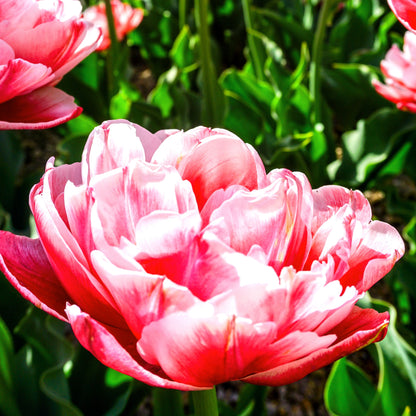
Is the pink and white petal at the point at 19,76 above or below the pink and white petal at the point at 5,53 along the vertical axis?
below

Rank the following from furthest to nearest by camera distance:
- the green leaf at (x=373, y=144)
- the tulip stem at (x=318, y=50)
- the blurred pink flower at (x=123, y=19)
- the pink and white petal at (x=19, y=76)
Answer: the blurred pink flower at (x=123, y=19) < the green leaf at (x=373, y=144) < the tulip stem at (x=318, y=50) < the pink and white petal at (x=19, y=76)

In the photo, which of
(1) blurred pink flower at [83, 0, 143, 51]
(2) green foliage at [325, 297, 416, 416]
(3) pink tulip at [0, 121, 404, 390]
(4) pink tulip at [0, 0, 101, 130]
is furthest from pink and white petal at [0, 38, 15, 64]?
(1) blurred pink flower at [83, 0, 143, 51]

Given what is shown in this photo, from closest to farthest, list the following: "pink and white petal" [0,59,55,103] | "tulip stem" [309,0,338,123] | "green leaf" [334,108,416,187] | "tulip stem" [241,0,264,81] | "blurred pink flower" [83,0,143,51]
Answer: "pink and white petal" [0,59,55,103], "tulip stem" [309,0,338,123], "green leaf" [334,108,416,187], "tulip stem" [241,0,264,81], "blurred pink flower" [83,0,143,51]

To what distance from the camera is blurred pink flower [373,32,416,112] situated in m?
0.92

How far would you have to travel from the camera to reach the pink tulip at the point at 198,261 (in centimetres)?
39

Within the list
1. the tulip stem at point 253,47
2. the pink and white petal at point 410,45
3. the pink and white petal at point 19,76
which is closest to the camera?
the pink and white petal at point 19,76

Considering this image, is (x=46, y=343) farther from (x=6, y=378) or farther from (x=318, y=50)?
(x=318, y=50)

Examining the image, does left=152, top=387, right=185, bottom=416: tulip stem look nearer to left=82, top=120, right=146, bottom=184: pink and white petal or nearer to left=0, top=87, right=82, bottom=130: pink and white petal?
left=0, top=87, right=82, bottom=130: pink and white petal

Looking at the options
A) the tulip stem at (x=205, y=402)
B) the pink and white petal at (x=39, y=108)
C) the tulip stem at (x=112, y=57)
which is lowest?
the tulip stem at (x=112, y=57)

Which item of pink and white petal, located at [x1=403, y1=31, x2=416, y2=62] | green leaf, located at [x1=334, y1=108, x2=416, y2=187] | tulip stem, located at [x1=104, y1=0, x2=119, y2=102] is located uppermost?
pink and white petal, located at [x1=403, y1=31, x2=416, y2=62]

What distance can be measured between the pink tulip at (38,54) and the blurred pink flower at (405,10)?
261mm

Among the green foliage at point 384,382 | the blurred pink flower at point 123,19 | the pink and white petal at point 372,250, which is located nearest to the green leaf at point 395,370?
the green foliage at point 384,382

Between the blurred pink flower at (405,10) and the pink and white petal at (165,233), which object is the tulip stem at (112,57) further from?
the pink and white petal at (165,233)

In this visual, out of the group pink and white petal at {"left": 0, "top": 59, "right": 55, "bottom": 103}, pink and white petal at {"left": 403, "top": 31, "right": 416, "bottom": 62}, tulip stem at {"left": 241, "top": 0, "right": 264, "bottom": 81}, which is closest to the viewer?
pink and white petal at {"left": 0, "top": 59, "right": 55, "bottom": 103}
